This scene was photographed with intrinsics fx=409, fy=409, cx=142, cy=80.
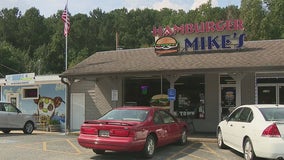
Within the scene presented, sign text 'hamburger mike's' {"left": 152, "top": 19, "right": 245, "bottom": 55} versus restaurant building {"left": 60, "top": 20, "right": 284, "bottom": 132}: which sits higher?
sign text 'hamburger mike's' {"left": 152, "top": 19, "right": 245, "bottom": 55}

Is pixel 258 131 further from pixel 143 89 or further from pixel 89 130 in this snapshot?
pixel 143 89

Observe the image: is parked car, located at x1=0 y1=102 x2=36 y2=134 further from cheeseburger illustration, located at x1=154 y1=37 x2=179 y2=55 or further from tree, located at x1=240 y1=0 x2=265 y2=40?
tree, located at x1=240 y1=0 x2=265 y2=40

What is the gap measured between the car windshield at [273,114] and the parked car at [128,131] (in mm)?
3090

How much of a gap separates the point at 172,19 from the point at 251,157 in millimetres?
51421

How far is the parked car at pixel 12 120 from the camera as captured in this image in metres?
19.0

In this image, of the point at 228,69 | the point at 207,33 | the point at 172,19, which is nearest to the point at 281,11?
the point at 172,19

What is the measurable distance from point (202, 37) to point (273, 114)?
32.2ft

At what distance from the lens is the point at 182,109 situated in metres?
20.3

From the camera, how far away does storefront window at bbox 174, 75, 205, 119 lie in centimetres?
1973

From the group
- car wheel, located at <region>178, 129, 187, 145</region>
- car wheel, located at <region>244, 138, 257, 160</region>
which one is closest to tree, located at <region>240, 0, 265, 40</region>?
Answer: car wheel, located at <region>178, 129, 187, 145</region>

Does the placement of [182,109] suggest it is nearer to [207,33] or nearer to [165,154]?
[207,33]

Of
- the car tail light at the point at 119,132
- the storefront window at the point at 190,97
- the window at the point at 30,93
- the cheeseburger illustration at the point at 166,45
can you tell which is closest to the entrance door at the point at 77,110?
the window at the point at 30,93

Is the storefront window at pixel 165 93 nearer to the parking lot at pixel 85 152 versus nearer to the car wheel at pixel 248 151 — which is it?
the parking lot at pixel 85 152

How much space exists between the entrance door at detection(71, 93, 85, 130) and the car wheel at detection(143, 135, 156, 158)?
12423mm
